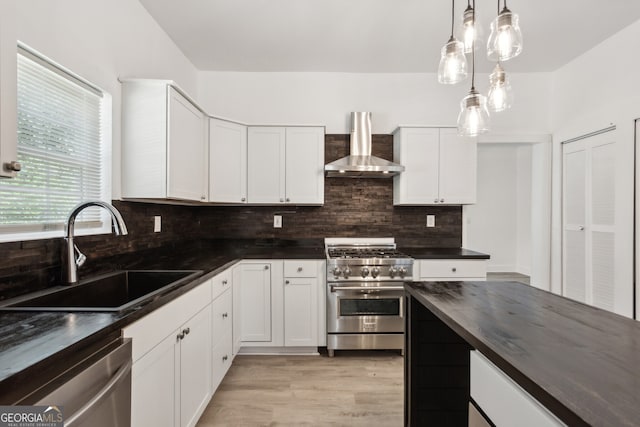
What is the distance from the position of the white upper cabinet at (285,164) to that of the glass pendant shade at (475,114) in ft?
5.38

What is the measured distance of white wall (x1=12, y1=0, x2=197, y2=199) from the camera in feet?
4.76

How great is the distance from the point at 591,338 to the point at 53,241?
7.48 feet

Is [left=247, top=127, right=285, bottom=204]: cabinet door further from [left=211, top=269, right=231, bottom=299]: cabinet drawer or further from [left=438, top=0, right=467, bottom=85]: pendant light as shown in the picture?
[left=438, top=0, right=467, bottom=85]: pendant light

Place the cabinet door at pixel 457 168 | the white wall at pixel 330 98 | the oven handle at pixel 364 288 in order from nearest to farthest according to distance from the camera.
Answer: the oven handle at pixel 364 288
the cabinet door at pixel 457 168
the white wall at pixel 330 98

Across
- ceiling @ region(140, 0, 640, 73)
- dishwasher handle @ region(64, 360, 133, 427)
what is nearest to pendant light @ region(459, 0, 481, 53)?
ceiling @ region(140, 0, 640, 73)

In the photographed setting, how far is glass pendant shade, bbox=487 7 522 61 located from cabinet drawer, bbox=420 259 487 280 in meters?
1.91

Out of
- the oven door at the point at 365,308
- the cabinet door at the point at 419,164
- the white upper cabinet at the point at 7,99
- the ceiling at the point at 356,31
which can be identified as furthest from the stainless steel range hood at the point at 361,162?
the white upper cabinet at the point at 7,99

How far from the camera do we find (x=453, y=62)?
150cm

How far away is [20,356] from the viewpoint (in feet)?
2.50

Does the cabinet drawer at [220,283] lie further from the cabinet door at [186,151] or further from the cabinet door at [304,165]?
the cabinet door at [304,165]

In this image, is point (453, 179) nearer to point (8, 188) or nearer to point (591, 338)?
point (591, 338)

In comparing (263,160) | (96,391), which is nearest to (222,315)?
(96,391)

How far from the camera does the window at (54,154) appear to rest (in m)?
1.40

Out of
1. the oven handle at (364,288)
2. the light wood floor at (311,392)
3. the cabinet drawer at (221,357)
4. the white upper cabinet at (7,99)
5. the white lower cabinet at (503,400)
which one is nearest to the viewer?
the white lower cabinet at (503,400)
